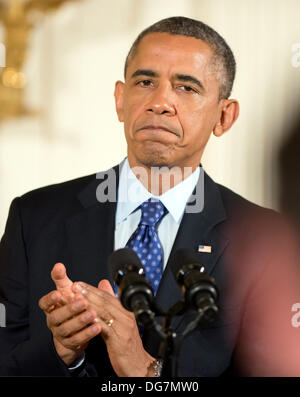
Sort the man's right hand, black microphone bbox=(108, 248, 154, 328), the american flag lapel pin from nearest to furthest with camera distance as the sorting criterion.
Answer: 1. black microphone bbox=(108, 248, 154, 328)
2. the man's right hand
3. the american flag lapel pin

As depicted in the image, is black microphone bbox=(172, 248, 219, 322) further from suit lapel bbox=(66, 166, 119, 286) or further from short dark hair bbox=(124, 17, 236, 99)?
short dark hair bbox=(124, 17, 236, 99)

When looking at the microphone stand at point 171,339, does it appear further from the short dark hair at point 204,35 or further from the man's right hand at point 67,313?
the short dark hair at point 204,35

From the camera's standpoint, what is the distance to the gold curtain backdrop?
7.47 ft

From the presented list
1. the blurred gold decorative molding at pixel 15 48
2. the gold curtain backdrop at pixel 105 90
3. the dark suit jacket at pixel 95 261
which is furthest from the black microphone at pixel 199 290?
the blurred gold decorative molding at pixel 15 48

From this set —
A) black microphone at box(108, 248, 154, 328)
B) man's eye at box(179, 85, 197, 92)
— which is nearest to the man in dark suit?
man's eye at box(179, 85, 197, 92)

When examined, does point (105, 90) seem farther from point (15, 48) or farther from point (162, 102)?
point (162, 102)

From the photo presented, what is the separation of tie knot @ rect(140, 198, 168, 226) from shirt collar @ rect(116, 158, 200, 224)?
1 centimetres

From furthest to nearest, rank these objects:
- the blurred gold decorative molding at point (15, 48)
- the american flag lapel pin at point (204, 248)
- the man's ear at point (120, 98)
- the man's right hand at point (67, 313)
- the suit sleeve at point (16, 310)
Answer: the blurred gold decorative molding at point (15, 48) → the man's ear at point (120, 98) → the american flag lapel pin at point (204, 248) → the suit sleeve at point (16, 310) → the man's right hand at point (67, 313)

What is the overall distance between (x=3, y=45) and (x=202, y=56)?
0.81 meters

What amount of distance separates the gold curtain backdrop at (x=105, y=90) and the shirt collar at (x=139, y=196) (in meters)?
0.50

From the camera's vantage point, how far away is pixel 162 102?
5.55 feet

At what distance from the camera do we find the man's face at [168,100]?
1.68 meters
